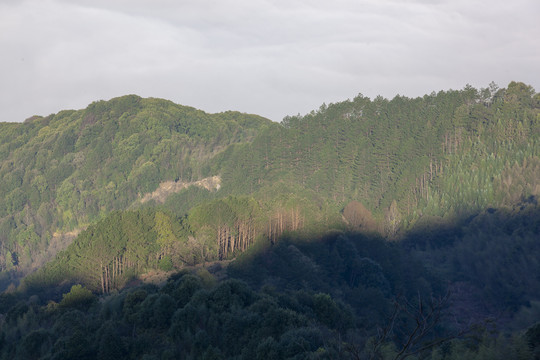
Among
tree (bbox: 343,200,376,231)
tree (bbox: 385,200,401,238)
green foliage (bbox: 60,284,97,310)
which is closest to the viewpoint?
green foliage (bbox: 60,284,97,310)

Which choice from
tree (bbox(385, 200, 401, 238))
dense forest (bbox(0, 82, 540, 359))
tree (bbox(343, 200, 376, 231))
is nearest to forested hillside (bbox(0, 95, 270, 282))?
dense forest (bbox(0, 82, 540, 359))

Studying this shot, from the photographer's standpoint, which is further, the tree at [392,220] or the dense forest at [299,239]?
the tree at [392,220]

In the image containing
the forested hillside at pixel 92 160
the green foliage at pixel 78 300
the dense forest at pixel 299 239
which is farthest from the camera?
the forested hillside at pixel 92 160

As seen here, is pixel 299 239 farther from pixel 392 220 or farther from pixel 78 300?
pixel 78 300

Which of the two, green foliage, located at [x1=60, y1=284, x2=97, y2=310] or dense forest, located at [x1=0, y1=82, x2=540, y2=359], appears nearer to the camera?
dense forest, located at [x1=0, y1=82, x2=540, y2=359]

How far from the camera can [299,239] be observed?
78062 mm

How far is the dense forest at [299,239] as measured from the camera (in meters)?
42.6

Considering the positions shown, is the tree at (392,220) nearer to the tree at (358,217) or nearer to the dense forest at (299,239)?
the dense forest at (299,239)

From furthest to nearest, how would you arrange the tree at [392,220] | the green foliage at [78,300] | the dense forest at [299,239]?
1. the tree at [392,220]
2. the green foliage at [78,300]
3. the dense forest at [299,239]

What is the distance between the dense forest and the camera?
4256 cm

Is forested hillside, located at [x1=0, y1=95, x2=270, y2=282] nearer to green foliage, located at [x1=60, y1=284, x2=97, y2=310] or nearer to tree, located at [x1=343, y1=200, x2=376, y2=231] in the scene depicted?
tree, located at [x1=343, y1=200, x2=376, y2=231]

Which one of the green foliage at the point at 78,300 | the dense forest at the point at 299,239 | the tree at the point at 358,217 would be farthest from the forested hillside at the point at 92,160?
the green foliage at the point at 78,300

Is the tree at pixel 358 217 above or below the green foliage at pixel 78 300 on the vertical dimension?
above

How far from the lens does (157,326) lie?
45656 millimetres
